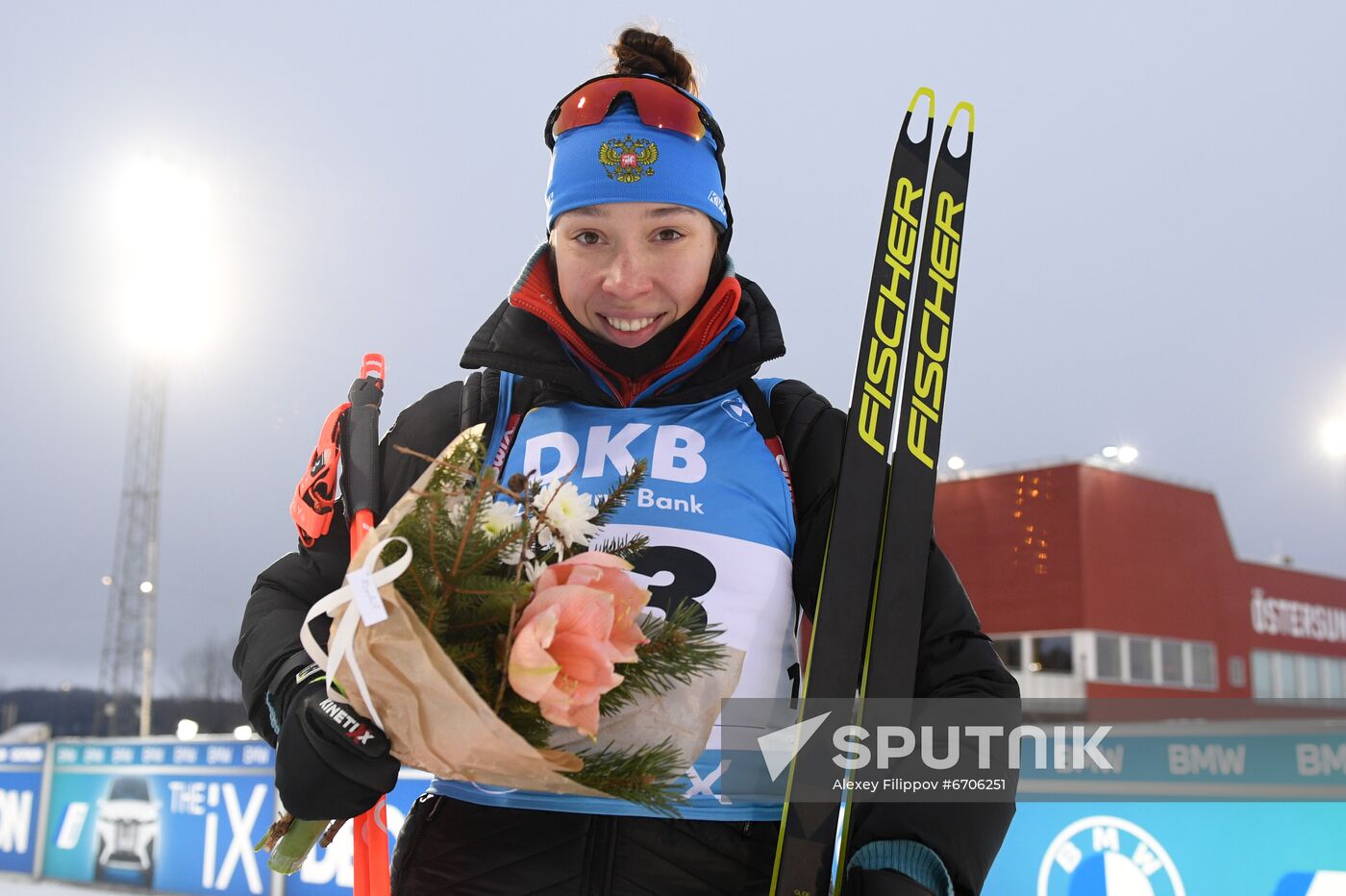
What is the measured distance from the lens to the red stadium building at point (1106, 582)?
1702 centimetres

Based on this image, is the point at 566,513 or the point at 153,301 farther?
the point at 153,301

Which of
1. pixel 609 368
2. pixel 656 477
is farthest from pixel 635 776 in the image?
pixel 609 368

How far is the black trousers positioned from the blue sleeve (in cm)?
15

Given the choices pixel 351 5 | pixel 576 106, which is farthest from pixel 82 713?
pixel 576 106

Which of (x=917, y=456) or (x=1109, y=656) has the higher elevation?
(x=917, y=456)

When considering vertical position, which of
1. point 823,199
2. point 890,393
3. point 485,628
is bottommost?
point 485,628

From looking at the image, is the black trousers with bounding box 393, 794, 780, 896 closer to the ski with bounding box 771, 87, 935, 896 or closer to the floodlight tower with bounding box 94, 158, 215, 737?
the ski with bounding box 771, 87, 935, 896

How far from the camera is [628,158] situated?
5.42 ft

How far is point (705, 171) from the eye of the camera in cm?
172

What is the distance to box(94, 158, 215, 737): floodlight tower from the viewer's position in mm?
12242

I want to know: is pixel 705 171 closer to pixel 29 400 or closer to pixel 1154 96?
pixel 29 400

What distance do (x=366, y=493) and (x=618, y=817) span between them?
54 cm

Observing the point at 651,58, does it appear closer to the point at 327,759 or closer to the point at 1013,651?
the point at 327,759

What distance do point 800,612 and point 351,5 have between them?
255 ft
